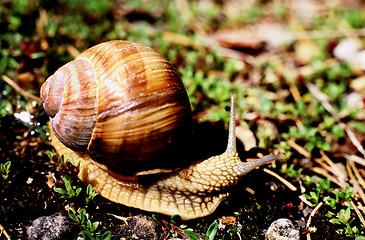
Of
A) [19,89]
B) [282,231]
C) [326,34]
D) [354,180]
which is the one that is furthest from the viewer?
[326,34]

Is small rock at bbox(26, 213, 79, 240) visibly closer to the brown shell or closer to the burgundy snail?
the burgundy snail

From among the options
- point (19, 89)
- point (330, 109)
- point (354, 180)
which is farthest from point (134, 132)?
point (330, 109)

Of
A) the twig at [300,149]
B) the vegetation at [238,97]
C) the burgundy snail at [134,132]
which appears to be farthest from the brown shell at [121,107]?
the twig at [300,149]

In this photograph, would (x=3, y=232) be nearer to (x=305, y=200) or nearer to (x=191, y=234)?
(x=191, y=234)

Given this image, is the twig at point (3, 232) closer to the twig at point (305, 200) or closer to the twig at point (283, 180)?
the twig at point (283, 180)

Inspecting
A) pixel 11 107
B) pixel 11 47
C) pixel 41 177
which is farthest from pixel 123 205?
pixel 11 47

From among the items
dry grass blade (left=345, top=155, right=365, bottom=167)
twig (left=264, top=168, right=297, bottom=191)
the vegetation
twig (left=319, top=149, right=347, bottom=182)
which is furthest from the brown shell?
dry grass blade (left=345, top=155, right=365, bottom=167)
